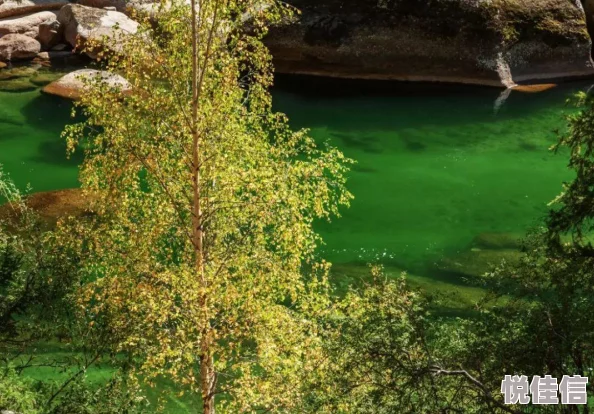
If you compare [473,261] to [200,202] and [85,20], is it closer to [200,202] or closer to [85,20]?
[200,202]

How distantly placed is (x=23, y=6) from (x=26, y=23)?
7.32 feet

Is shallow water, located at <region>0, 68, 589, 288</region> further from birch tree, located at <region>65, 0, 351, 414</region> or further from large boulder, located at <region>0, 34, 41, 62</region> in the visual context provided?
birch tree, located at <region>65, 0, 351, 414</region>

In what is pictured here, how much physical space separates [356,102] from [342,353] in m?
27.0

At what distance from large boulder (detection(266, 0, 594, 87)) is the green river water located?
38.6 inches

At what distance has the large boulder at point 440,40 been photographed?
3825 centimetres

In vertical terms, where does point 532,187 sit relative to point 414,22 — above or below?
below

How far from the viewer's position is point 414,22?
126 ft

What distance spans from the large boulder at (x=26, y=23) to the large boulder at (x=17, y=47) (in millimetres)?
571

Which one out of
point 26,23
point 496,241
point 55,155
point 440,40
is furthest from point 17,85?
point 496,241

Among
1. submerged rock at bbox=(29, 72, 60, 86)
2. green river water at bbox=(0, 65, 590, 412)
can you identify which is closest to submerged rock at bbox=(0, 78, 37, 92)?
green river water at bbox=(0, 65, 590, 412)

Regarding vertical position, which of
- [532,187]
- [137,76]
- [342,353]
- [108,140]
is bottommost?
[532,187]

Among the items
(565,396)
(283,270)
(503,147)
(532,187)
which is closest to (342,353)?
(283,270)

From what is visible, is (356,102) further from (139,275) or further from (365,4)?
(139,275)

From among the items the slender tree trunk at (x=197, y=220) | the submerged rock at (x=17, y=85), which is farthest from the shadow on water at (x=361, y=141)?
the slender tree trunk at (x=197, y=220)
